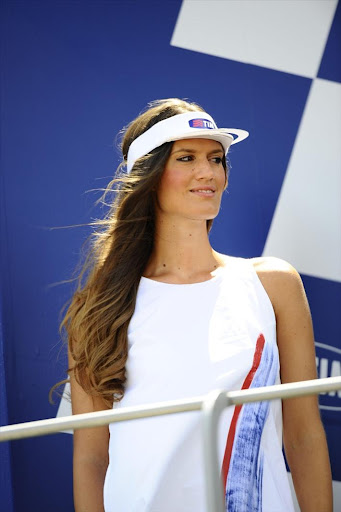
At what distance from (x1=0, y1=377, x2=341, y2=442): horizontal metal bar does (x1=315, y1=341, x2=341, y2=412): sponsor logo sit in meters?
1.29

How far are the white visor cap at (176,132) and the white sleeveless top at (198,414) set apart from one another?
13.4 inches

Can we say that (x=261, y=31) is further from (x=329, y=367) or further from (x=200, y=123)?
(x=329, y=367)

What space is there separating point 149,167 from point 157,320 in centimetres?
35

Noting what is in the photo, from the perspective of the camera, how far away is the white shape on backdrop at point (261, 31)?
2629 millimetres

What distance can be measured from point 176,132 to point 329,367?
863 millimetres

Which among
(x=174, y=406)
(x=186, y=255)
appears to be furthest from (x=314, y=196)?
(x=174, y=406)

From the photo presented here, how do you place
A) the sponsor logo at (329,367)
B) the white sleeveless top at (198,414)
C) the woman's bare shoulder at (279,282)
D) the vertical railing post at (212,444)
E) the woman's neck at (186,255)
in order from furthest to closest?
1. the sponsor logo at (329,367)
2. the woman's neck at (186,255)
3. the woman's bare shoulder at (279,282)
4. the white sleeveless top at (198,414)
5. the vertical railing post at (212,444)

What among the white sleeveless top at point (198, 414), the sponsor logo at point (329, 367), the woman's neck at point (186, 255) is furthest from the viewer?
the sponsor logo at point (329, 367)

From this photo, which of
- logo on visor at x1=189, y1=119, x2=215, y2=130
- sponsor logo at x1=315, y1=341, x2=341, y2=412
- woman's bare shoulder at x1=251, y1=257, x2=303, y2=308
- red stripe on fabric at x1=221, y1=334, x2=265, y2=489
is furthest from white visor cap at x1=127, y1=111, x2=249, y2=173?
sponsor logo at x1=315, y1=341, x2=341, y2=412

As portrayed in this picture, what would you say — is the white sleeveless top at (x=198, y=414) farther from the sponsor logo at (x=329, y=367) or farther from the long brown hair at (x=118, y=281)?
the sponsor logo at (x=329, y=367)

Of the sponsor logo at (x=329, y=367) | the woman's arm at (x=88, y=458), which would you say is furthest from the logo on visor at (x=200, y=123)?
the sponsor logo at (x=329, y=367)

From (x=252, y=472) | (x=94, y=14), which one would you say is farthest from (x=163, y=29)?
(x=252, y=472)

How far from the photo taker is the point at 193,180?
207 cm

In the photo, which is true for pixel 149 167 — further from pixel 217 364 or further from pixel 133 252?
pixel 217 364
